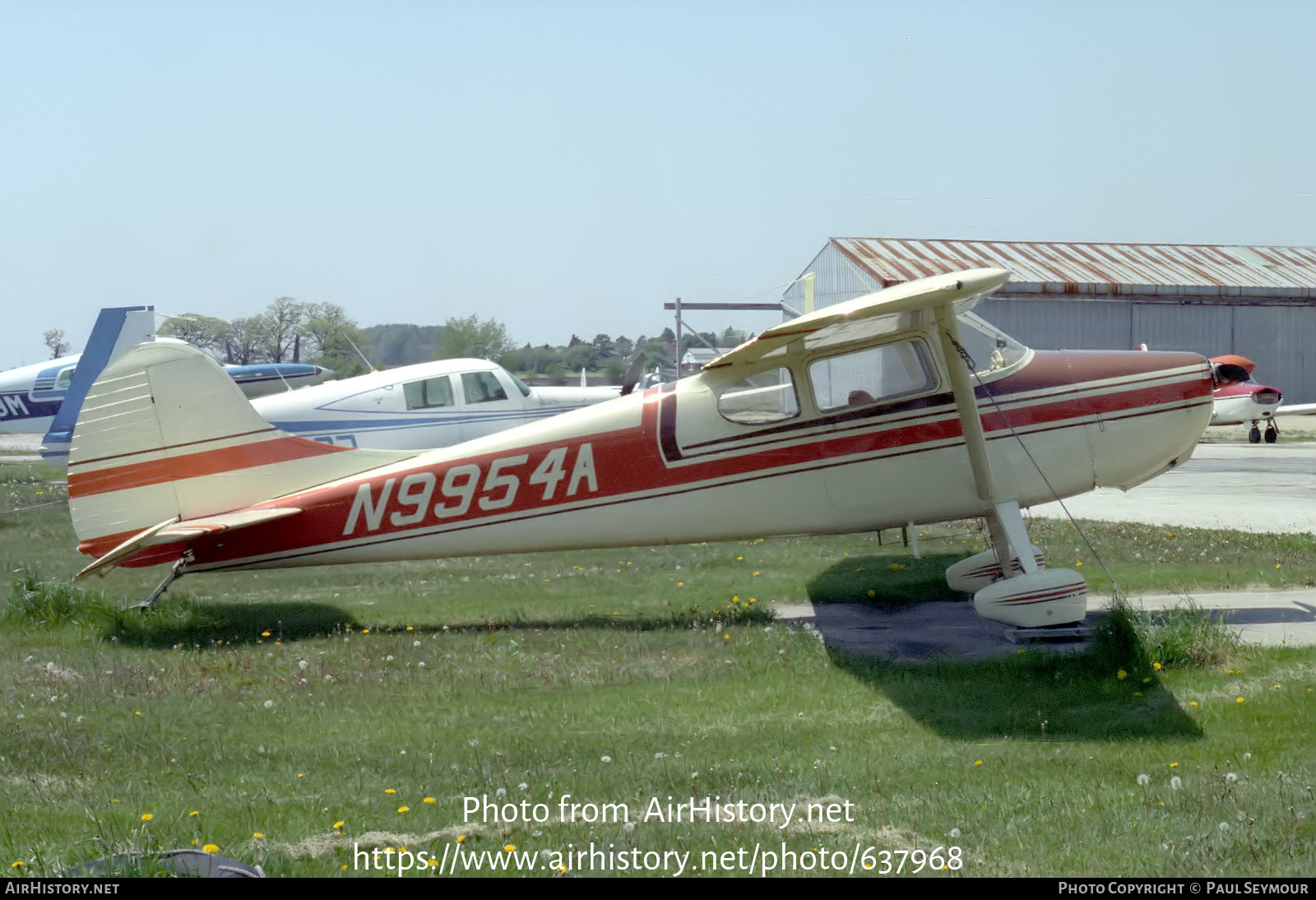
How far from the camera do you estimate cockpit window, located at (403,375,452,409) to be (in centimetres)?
1558

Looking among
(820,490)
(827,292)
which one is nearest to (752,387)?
(820,490)

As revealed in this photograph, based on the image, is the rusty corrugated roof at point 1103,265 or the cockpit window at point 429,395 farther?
the rusty corrugated roof at point 1103,265

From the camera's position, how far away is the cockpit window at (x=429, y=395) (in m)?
15.6

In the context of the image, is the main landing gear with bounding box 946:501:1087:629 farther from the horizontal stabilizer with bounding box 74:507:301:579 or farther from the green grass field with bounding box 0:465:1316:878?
the horizontal stabilizer with bounding box 74:507:301:579

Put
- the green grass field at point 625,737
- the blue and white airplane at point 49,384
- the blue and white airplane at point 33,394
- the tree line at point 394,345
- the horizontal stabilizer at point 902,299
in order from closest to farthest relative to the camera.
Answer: the green grass field at point 625,737, the horizontal stabilizer at point 902,299, the tree line at point 394,345, the blue and white airplane at point 49,384, the blue and white airplane at point 33,394

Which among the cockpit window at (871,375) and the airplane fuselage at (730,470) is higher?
the cockpit window at (871,375)

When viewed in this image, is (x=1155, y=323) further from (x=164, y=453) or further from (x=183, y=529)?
(x=183, y=529)

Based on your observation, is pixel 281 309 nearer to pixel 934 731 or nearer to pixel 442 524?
pixel 442 524

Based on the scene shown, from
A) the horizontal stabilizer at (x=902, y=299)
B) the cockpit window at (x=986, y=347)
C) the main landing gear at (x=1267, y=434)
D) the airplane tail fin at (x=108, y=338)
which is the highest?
the airplane tail fin at (x=108, y=338)

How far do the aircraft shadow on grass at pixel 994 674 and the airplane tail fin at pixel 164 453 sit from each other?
13.6 ft

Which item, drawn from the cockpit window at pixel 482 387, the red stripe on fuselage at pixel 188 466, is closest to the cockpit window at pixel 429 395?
the cockpit window at pixel 482 387

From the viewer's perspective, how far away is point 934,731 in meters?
5.87

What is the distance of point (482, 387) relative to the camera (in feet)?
51.7

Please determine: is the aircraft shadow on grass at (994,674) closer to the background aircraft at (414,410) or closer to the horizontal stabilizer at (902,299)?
the horizontal stabilizer at (902,299)
